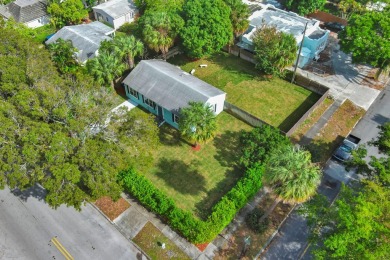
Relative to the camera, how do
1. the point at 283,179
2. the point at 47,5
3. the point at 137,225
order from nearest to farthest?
1. the point at 283,179
2. the point at 137,225
3. the point at 47,5

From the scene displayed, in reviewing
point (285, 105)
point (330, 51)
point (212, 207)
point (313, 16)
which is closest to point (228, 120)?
point (285, 105)

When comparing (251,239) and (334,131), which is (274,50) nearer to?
(334,131)

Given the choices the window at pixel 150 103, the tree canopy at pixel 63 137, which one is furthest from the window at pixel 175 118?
the tree canopy at pixel 63 137

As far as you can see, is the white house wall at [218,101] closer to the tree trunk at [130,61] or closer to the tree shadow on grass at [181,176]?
the tree shadow on grass at [181,176]

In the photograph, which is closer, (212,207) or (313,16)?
(212,207)

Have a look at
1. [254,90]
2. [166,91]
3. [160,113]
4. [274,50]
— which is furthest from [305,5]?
[160,113]

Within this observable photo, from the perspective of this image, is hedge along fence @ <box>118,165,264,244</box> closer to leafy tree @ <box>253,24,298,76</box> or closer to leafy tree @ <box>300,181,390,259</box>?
leafy tree @ <box>300,181,390,259</box>

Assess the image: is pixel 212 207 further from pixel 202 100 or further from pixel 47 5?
pixel 47 5
